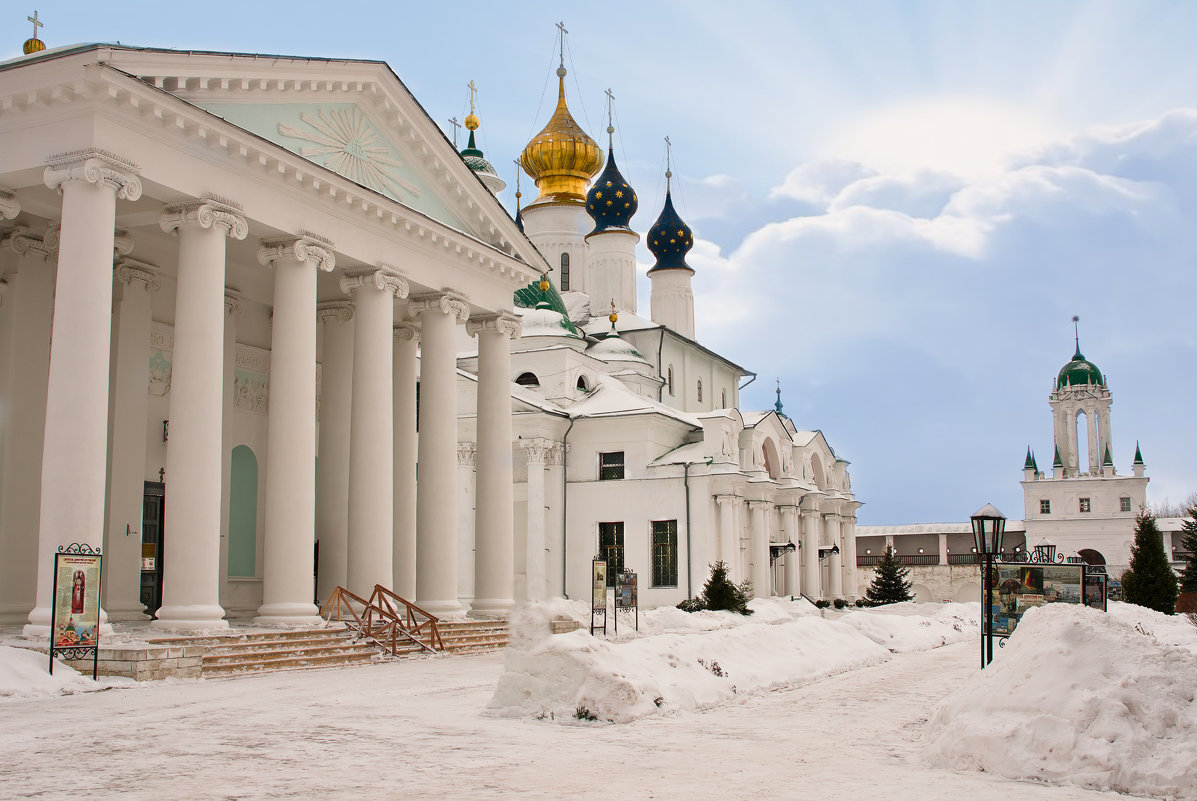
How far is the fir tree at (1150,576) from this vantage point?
39250mm

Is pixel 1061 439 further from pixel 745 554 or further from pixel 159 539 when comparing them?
pixel 159 539

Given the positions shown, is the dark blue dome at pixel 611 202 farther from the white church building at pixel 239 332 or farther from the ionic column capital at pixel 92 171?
the ionic column capital at pixel 92 171

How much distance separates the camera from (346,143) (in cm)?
2247

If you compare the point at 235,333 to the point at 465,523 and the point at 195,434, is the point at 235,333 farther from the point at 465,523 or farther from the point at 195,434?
the point at 465,523

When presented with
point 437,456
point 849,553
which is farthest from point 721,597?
point 849,553

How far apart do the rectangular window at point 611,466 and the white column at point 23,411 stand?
22410 mm

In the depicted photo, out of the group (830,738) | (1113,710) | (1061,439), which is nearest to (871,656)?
(830,738)

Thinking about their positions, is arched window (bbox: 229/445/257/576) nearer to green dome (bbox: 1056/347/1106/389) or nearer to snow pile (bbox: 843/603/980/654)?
snow pile (bbox: 843/603/980/654)

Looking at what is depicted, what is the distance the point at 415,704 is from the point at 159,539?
1232cm

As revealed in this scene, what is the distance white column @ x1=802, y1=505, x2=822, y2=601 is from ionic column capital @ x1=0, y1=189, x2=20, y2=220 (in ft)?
119

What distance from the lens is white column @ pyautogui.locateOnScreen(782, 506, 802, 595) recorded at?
150 feet

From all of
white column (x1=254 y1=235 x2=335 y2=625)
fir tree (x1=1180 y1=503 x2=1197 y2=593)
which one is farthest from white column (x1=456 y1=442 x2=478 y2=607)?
fir tree (x1=1180 y1=503 x2=1197 y2=593)

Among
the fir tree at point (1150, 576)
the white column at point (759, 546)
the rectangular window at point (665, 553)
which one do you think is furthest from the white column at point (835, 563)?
the rectangular window at point (665, 553)

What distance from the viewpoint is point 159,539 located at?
23109 millimetres
